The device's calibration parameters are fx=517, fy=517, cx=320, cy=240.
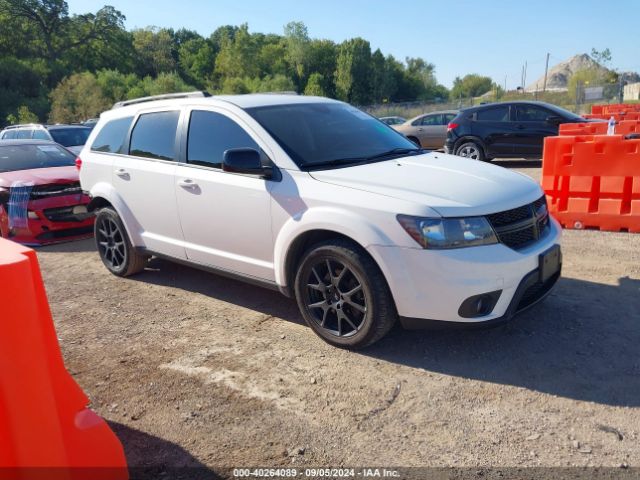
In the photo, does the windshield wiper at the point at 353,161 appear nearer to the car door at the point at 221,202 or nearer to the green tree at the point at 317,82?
the car door at the point at 221,202

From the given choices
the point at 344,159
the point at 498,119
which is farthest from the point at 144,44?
the point at 344,159

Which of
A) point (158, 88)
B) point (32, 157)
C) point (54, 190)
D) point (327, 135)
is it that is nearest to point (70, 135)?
point (32, 157)

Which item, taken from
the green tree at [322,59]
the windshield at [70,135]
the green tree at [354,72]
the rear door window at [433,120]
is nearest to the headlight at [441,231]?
the windshield at [70,135]

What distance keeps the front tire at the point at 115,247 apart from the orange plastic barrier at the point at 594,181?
5.13m

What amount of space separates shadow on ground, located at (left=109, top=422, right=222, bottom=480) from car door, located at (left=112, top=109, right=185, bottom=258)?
211cm

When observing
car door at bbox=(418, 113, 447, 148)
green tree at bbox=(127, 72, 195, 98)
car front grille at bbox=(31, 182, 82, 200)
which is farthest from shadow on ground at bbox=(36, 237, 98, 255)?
green tree at bbox=(127, 72, 195, 98)

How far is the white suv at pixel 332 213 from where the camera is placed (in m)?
3.26

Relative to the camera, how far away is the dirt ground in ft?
8.81

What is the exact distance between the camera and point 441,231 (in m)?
3.23

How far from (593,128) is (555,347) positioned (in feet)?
23.0

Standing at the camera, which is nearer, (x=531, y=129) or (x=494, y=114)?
(x=531, y=129)

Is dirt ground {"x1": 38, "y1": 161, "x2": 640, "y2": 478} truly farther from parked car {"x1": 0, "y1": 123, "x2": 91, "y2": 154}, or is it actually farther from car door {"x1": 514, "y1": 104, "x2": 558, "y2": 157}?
parked car {"x1": 0, "y1": 123, "x2": 91, "y2": 154}

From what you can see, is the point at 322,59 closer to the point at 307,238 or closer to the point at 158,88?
the point at 158,88

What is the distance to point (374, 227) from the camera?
3.35 meters
